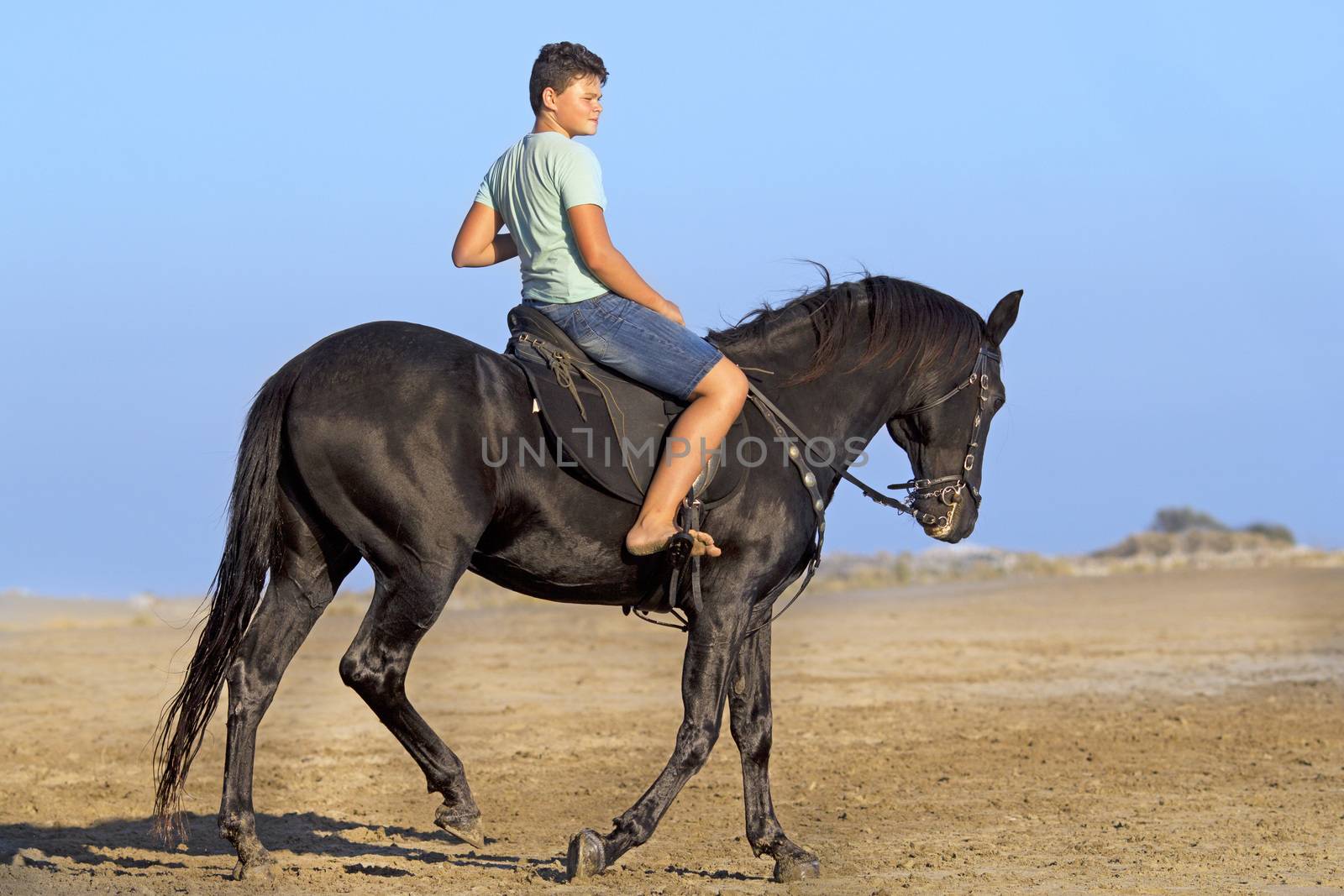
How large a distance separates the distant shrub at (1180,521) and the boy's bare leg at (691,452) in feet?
130

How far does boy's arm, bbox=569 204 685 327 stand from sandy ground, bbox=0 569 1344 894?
233 centimetres

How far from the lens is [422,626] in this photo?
5453 mm

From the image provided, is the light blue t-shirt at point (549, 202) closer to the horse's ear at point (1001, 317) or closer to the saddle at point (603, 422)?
the saddle at point (603, 422)

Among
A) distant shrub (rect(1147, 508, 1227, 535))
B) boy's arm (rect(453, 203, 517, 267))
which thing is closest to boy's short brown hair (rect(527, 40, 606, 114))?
boy's arm (rect(453, 203, 517, 267))

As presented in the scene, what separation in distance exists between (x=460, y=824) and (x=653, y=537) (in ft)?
5.01

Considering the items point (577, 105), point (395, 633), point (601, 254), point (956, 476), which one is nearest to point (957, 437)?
point (956, 476)

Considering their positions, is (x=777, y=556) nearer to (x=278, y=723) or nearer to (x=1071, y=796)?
(x=1071, y=796)

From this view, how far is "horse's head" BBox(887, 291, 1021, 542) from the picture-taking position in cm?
631

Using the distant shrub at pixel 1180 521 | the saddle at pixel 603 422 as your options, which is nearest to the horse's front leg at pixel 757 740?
the saddle at pixel 603 422

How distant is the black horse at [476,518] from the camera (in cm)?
534

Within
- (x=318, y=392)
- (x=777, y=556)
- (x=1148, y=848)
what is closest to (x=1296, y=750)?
(x=1148, y=848)

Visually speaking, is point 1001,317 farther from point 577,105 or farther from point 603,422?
point 577,105

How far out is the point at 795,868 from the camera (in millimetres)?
5840

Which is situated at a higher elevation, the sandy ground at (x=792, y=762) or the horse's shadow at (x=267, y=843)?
the sandy ground at (x=792, y=762)
